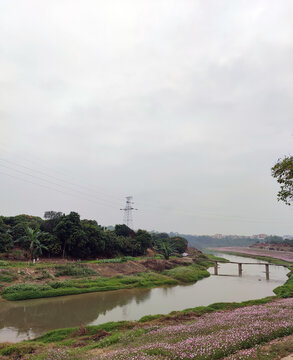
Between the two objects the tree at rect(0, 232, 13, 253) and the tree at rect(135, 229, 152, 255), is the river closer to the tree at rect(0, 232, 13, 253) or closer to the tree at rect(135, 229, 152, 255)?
the tree at rect(0, 232, 13, 253)

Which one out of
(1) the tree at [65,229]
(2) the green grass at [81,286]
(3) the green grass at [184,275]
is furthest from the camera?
(1) the tree at [65,229]

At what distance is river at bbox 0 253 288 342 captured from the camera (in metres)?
18.9

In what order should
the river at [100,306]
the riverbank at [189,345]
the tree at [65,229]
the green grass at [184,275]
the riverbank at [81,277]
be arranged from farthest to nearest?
1. the tree at [65,229]
2. the green grass at [184,275]
3. the riverbank at [81,277]
4. the river at [100,306]
5. the riverbank at [189,345]

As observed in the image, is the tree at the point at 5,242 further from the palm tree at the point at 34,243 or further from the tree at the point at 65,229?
the tree at the point at 65,229

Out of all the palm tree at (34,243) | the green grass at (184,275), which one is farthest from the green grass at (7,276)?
the green grass at (184,275)

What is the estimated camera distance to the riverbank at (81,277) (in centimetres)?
2791

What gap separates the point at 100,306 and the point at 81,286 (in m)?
7.73

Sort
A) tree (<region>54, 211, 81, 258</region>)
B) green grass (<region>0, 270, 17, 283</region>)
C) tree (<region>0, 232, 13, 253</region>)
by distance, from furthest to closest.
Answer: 1. tree (<region>54, 211, 81, 258</region>)
2. tree (<region>0, 232, 13, 253</region>)
3. green grass (<region>0, 270, 17, 283</region>)

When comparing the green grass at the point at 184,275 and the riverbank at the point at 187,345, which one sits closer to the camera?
the riverbank at the point at 187,345

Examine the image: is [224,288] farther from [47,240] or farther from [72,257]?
[47,240]

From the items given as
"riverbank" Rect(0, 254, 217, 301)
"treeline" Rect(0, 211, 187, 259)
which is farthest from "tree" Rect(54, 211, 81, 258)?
"riverbank" Rect(0, 254, 217, 301)

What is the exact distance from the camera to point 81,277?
3522 centimetres

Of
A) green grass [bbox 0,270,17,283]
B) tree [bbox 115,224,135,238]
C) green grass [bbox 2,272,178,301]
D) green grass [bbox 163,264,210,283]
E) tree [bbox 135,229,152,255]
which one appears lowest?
green grass [bbox 163,264,210,283]

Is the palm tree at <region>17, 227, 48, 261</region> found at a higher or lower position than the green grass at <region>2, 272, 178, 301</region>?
higher
